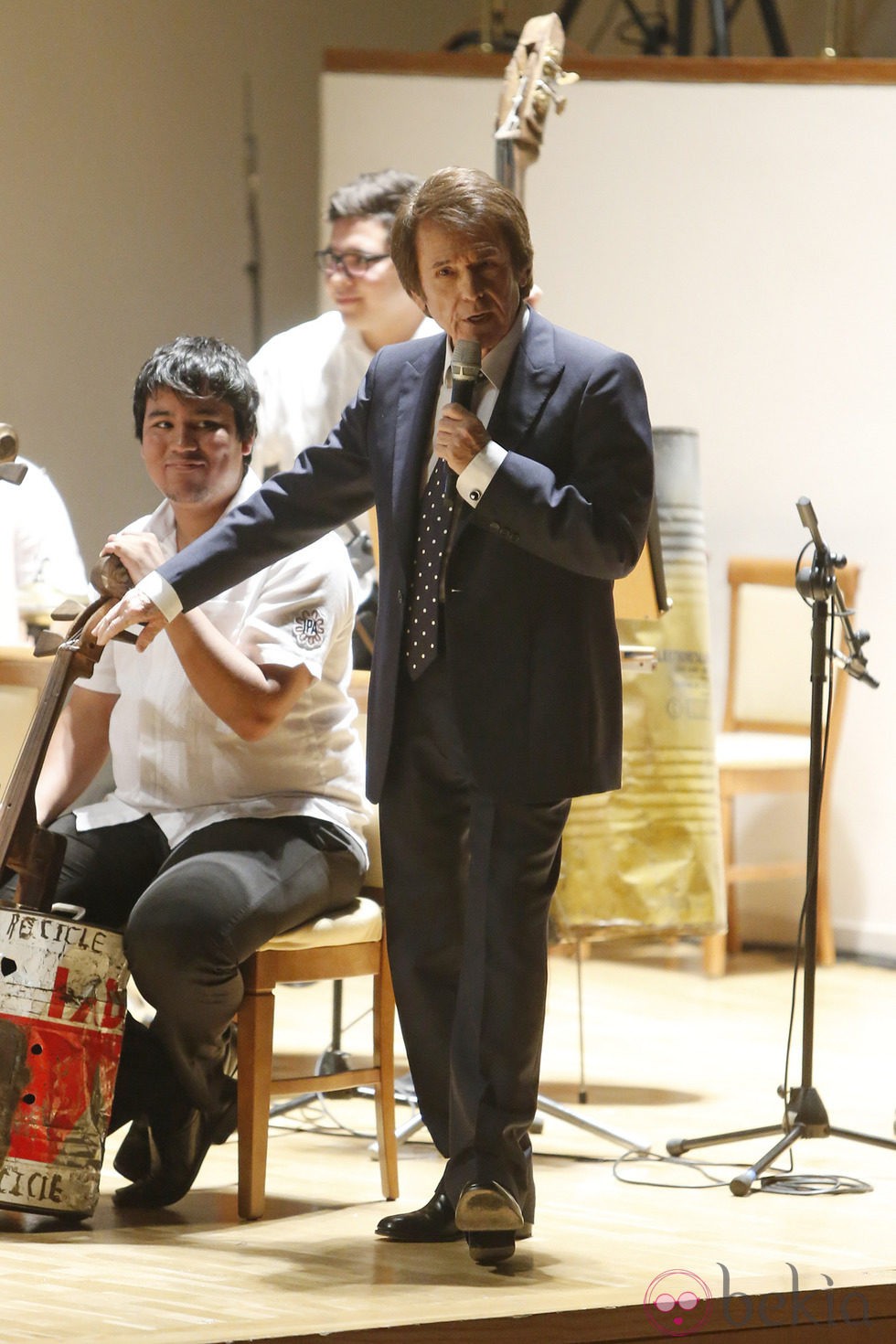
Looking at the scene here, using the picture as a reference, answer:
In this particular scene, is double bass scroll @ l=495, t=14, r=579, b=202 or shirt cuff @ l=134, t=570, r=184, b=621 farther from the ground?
double bass scroll @ l=495, t=14, r=579, b=202

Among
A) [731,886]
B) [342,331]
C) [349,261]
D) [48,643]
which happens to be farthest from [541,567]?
[731,886]

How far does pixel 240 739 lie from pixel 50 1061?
0.56 meters

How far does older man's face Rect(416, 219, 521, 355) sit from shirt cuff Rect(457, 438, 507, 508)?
160 millimetres

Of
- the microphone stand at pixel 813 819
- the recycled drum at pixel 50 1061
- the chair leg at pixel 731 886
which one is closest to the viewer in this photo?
the recycled drum at pixel 50 1061

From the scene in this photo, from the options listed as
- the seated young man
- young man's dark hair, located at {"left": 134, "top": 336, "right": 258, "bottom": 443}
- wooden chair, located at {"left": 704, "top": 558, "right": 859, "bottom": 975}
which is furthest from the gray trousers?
wooden chair, located at {"left": 704, "top": 558, "right": 859, "bottom": 975}

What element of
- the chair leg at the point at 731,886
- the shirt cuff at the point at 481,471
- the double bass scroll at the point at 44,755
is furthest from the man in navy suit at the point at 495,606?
the chair leg at the point at 731,886

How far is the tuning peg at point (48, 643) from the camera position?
2580 millimetres

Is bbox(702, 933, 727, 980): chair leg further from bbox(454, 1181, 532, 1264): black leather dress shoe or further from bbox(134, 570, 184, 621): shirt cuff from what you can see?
bbox(134, 570, 184, 621): shirt cuff

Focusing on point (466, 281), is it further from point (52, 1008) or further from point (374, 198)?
point (374, 198)

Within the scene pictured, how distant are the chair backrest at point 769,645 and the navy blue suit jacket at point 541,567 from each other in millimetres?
2875

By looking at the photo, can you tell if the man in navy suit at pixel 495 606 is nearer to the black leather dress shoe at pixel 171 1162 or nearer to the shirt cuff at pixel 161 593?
the shirt cuff at pixel 161 593

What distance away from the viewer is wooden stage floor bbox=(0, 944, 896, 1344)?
215 cm

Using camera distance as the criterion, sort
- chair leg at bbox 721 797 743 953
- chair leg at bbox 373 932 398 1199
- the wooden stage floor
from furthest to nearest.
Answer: chair leg at bbox 721 797 743 953 < chair leg at bbox 373 932 398 1199 < the wooden stage floor

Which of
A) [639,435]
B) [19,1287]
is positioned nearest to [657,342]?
[639,435]
